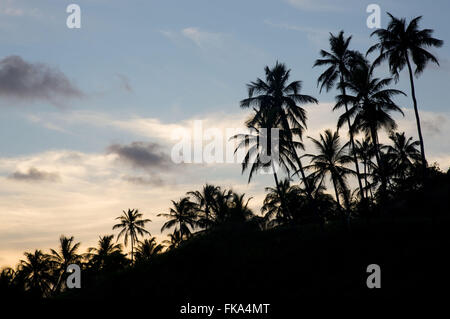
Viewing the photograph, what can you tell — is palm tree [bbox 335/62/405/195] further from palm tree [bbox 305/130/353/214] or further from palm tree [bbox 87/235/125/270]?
palm tree [bbox 87/235/125/270]

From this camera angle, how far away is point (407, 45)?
34.4 metres

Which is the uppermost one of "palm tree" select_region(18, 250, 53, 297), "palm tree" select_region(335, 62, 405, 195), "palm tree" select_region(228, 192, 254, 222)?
"palm tree" select_region(335, 62, 405, 195)

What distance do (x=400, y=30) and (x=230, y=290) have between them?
2505 centimetres

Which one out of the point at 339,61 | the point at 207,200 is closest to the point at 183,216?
the point at 207,200

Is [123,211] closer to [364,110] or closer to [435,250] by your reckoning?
[364,110]

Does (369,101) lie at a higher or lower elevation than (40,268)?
higher

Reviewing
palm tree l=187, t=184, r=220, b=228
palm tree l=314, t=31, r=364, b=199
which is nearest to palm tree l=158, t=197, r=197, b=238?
palm tree l=187, t=184, r=220, b=228

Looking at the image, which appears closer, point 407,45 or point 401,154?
point 407,45

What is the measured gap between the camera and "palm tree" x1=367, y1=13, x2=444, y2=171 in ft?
112

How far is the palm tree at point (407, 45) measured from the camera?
112 ft

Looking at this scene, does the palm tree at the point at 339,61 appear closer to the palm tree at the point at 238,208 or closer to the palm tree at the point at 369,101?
the palm tree at the point at 369,101

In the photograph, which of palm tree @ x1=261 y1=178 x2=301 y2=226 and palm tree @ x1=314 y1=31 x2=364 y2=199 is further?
palm tree @ x1=261 y1=178 x2=301 y2=226

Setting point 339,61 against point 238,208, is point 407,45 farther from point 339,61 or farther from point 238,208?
point 238,208

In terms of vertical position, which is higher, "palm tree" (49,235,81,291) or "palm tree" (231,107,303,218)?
"palm tree" (231,107,303,218)
